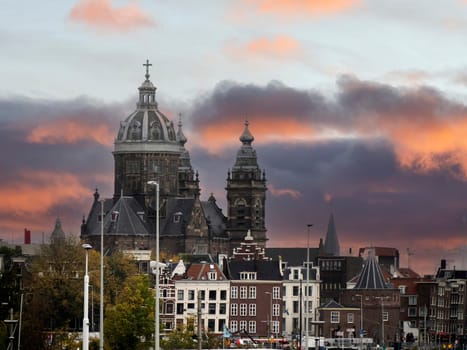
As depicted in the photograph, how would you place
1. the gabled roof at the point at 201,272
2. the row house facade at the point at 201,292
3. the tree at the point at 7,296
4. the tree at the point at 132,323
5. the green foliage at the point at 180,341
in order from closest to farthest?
the tree at the point at 7,296 → the tree at the point at 132,323 → the green foliage at the point at 180,341 → the row house facade at the point at 201,292 → the gabled roof at the point at 201,272

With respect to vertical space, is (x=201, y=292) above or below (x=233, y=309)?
above

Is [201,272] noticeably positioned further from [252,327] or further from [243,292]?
[252,327]

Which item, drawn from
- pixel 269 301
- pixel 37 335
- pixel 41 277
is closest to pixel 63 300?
pixel 41 277

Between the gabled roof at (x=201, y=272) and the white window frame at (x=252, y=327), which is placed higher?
the gabled roof at (x=201, y=272)

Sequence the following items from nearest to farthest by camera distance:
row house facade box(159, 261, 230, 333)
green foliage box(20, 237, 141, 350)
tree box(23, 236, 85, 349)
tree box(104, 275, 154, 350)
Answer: tree box(104, 275, 154, 350)
tree box(23, 236, 85, 349)
green foliage box(20, 237, 141, 350)
row house facade box(159, 261, 230, 333)

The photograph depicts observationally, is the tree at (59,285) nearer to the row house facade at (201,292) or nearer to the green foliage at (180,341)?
the row house facade at (201,292)

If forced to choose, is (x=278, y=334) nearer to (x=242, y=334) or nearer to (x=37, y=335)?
(x=242, y=334)

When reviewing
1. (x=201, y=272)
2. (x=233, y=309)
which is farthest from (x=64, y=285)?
(x=233, y=309)

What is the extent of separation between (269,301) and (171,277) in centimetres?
1314

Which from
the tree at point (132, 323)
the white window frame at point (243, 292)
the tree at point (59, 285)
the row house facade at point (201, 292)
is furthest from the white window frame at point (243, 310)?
the tree at point (132, 323)

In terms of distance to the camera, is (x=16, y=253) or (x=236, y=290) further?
(x=236, y=290)

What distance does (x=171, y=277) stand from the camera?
19075 centimetres

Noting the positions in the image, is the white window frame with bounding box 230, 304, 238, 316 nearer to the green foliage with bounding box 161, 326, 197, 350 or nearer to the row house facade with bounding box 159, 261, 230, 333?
the row house facade with bounding box 159, 261, 230, 333

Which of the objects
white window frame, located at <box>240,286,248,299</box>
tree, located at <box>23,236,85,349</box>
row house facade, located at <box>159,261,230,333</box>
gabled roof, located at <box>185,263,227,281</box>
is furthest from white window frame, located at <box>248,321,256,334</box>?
tree, located at <box>23,236,85,349</box>
